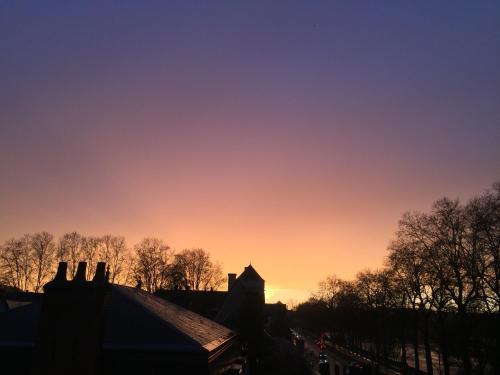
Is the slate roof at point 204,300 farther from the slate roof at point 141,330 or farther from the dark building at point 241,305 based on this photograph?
the slate roof at point 141,330

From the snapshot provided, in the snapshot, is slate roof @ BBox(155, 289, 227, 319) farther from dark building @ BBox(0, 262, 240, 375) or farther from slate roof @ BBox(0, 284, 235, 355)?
dark building @ BBox(0, 262, 240, 375)

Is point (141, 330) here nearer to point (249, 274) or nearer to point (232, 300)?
point (232, 300)

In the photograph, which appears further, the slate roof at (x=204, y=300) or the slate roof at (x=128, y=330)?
the slate roof at (x=204, y=300)

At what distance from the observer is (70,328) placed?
1498 centimetres

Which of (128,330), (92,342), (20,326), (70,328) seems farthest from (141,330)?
(20,326)

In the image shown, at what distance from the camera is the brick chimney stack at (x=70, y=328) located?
576 inches

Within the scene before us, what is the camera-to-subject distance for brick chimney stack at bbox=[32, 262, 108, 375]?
576 inches

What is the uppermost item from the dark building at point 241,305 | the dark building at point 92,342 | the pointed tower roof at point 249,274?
the pointed tower roof at point 249,274

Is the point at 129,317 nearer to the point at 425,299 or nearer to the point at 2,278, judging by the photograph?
the point at 425,299

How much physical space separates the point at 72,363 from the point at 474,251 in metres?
31.5

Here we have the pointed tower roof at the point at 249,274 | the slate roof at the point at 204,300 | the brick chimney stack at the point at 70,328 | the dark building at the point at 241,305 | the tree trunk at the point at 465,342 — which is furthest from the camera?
the slate roof at the point at 204,300

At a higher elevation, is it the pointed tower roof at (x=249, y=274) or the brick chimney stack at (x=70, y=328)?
the pointed tower roof at (x=249, y=274)

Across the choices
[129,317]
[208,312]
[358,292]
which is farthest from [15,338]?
[358,292]

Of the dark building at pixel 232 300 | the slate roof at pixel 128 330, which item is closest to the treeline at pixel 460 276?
the dark building at pixel 232 300
